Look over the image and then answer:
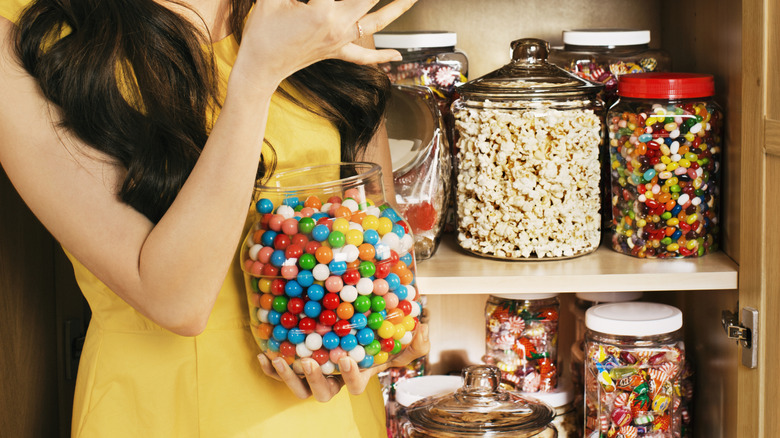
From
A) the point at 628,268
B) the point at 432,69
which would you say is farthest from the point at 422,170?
the point at 628,268

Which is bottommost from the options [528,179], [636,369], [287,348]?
[636,369]

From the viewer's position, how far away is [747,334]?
0.90 metres

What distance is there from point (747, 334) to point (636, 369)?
0.48 feet

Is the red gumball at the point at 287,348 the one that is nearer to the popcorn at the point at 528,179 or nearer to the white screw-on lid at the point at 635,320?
the popcorn at the point at 528,179

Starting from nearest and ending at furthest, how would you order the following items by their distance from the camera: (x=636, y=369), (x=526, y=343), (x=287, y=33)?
(x=287, y=33)
(x=636, y=369)
(x=526, y=343)

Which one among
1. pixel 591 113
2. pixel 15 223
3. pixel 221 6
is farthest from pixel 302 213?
pixel 15 223

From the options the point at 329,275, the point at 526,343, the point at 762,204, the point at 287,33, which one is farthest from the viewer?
the point at 526,343

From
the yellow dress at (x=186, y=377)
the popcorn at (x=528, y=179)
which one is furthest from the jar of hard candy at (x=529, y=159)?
the yellow dress at (x=186, y=377)

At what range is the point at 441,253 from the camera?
1.04 m

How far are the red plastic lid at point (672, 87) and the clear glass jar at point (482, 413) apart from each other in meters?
0.40

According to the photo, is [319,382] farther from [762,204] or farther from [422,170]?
[762,204]

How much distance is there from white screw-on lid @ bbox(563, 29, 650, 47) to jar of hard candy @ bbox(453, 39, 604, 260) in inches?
3.8

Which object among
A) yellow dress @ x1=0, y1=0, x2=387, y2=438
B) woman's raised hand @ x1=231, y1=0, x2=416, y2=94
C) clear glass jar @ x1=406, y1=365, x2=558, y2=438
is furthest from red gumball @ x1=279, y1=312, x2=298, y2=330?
clear glass jar @ x1=406, y1=365, x2=558, y2=438

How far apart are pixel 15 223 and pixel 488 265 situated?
2.04ft
